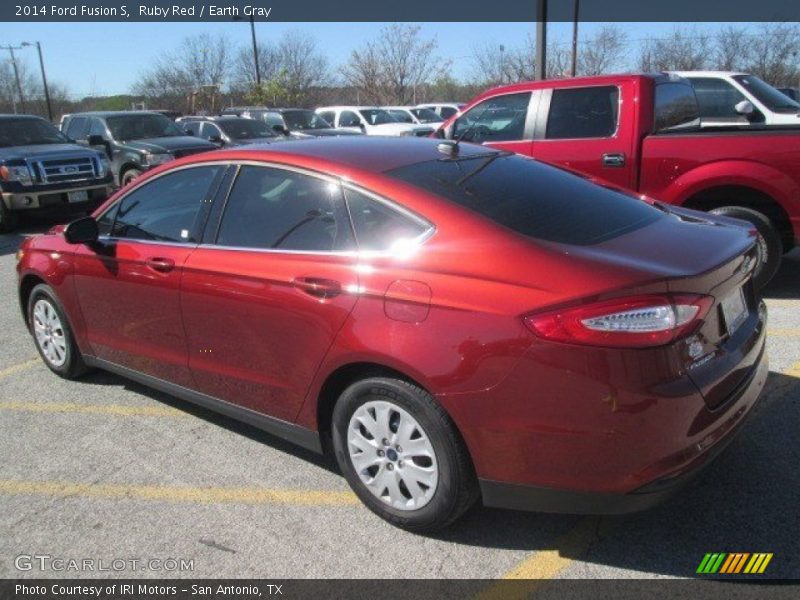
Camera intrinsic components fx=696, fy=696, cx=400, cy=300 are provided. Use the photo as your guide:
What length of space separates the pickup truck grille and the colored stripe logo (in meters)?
11.0

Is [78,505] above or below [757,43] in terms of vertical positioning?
below

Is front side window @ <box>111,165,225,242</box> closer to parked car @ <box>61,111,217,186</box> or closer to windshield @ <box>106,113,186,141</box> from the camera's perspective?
parked car @ <box>61,111,217,186</box>

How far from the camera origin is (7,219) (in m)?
11.0

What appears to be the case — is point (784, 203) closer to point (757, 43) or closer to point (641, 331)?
point (641, 331)

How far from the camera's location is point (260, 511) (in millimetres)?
3223

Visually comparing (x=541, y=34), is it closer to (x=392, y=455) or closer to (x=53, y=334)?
(x=53, y=334)

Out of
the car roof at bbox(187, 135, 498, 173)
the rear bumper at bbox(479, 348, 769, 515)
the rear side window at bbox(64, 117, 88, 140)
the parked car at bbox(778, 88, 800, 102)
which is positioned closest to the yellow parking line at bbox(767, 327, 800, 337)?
the rear bumper at bbox(479, 348, 769, 515)

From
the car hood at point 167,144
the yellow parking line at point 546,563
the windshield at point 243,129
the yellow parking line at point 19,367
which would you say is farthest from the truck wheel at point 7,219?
the yellow parking line at point 546,563

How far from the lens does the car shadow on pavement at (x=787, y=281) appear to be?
20.0 ft

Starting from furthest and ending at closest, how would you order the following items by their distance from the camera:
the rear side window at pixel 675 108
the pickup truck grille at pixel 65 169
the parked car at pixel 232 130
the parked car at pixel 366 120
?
the parked car at pixel 366 120
the parked car at pixel 232 130
the pickup truck grille at pixel 65 169
the rear side window at pixel 675 108

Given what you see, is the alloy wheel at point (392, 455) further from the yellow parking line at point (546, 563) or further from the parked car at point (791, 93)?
the parked car at point (791, 93)

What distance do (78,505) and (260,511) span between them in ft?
2.95

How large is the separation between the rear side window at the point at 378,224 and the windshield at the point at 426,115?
21601mm

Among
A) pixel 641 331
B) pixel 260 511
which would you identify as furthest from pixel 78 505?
pixel 641 331
